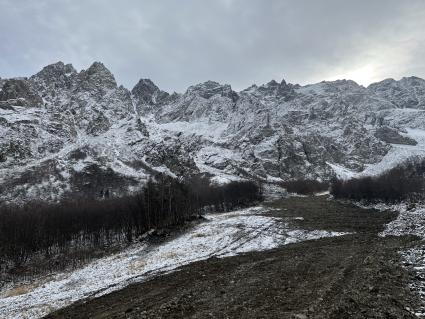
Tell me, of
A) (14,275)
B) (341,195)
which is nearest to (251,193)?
(341,195)

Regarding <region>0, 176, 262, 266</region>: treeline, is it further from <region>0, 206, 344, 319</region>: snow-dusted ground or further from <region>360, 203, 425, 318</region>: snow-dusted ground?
<region>360, 203, 425, 318</region>: snow-dusted ground

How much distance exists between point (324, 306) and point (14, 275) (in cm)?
5670

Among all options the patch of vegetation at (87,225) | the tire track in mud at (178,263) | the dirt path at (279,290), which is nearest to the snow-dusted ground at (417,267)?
the dirt path at (279,290)

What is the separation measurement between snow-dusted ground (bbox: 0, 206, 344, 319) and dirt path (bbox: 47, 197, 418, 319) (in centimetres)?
373

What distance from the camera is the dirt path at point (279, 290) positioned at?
19.5 metres

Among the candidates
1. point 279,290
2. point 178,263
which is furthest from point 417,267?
point 178,263

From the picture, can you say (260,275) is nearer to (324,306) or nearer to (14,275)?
(324,306)

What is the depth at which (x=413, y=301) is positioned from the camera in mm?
19031

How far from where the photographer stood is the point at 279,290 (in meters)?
24.4

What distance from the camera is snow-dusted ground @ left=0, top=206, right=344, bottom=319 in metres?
33.7

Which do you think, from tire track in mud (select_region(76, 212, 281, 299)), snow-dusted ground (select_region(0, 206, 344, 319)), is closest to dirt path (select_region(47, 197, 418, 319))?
tire track in mud (select_region(76, 212, 281, 299))

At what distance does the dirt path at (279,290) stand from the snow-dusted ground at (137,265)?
3.73m

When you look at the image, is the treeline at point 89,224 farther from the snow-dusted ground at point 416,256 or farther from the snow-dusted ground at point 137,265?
the snow-dusted ground at point 416,256

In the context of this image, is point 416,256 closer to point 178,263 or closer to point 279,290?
point 279,290
